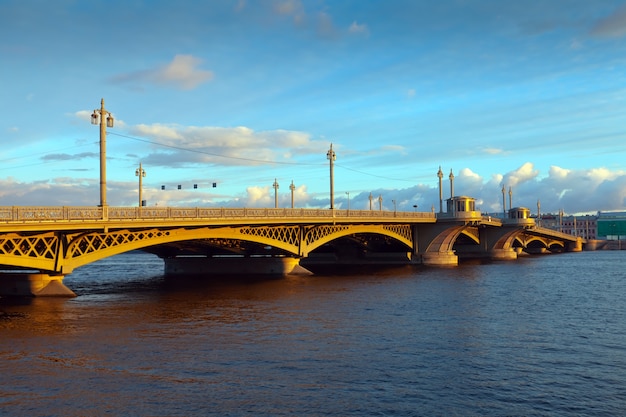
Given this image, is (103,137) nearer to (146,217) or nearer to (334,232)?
(146,217)

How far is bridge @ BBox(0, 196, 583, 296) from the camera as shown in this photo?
39.8 metres

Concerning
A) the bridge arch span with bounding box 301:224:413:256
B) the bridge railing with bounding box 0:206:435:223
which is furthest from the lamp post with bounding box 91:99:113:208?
the bridge arch span with bounding box 301:224:413:256

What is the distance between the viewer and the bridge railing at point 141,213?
36.5 m

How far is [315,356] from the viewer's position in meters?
24.0

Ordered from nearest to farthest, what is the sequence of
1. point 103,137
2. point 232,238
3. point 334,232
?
point 103,137 < point 232,238 < point 334,232

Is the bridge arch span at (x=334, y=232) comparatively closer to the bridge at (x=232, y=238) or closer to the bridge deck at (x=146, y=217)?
the bridge at (x=232, y=238)

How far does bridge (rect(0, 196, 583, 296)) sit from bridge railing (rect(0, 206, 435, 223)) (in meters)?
0.07

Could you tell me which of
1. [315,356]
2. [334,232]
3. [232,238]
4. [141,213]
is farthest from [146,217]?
[334,232]

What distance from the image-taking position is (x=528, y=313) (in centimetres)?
3688

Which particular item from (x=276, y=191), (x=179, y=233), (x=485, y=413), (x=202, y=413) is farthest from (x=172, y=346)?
(x=276, y=191)

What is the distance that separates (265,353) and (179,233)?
27811 millimetres

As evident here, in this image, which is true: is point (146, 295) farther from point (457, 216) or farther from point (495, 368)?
point (457, 216)

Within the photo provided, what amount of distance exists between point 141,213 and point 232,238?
39.2 feet

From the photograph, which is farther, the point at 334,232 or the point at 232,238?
the point at 334,232
